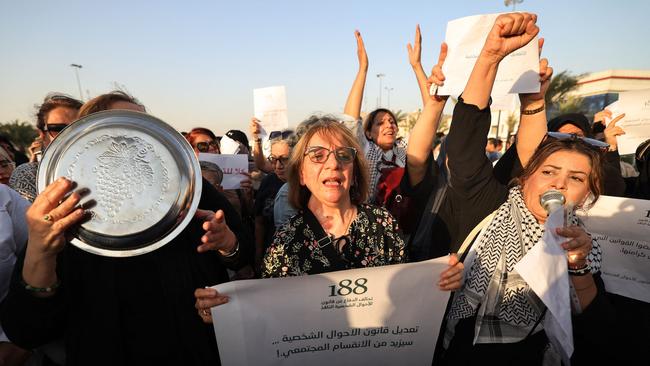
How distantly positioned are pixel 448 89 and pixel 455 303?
1415 mm

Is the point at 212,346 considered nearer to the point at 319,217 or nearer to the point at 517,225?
the point at 319,217

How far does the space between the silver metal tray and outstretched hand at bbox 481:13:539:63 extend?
1.71 m

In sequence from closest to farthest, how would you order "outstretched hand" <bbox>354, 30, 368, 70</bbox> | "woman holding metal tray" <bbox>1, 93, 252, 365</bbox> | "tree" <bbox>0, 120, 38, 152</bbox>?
1. "woman holding metal tray" <bbox>1, 93, 252, 365</bbox>
2. "outstretched hand" <bbox>354, 30, 368, 70</bbox>
3. "tree" <bbox>0, 120, 38, 152</bbox>

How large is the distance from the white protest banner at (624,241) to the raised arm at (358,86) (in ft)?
8.02

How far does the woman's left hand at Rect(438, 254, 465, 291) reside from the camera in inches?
74.6

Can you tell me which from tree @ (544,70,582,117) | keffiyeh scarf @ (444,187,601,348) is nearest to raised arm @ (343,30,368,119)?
keffiyeh scarf @ (444,187,601,348)

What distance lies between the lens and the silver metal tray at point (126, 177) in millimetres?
1394

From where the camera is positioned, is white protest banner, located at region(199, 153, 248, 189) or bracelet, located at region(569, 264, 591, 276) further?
white protest banner, located at region(199, 153, 248, 189)

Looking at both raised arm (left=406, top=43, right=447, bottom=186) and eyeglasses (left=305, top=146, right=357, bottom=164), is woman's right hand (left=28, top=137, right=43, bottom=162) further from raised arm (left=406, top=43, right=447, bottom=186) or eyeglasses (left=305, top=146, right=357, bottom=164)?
raised arm (left=406, top=43, right=447, bottom=186)

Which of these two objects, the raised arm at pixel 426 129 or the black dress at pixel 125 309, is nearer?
the black dress at pixel 125 309

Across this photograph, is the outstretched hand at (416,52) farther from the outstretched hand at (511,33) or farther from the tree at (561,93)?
the tree at (561,93)

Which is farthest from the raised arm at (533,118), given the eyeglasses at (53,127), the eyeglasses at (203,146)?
the eyeglasses at (203,146)

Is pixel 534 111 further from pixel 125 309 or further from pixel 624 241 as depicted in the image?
pixel 125 309

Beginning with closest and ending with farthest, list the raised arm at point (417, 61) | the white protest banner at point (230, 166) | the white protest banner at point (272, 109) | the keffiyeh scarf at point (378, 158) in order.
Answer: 1. the raised arm at point (417, 61)
2. the keffiyeh scarf at point (378, 158)
3. the white protest banner at point (230, 166)
4. the white protest banner at point (272, 109)
